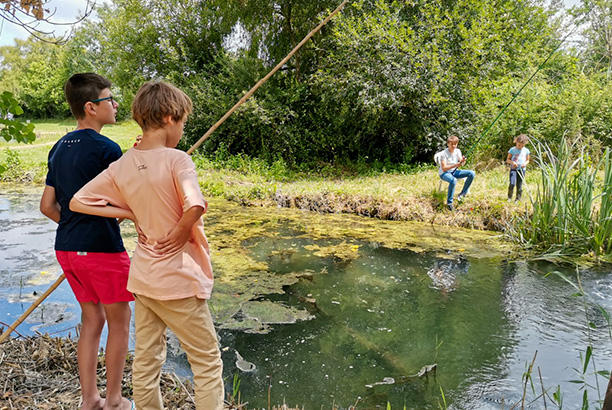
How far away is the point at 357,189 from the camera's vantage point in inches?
372

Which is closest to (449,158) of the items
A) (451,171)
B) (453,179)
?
(451,171)

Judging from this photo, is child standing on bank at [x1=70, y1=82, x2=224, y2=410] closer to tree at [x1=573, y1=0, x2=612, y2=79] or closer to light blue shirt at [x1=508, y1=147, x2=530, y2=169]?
tree at [x1=573, y1=0, x2=612, y2=79]

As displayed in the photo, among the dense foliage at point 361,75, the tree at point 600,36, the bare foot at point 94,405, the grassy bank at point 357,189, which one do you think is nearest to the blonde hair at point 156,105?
the bare foot at point 94,405

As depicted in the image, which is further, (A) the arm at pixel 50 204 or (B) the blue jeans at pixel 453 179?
(B) the blue jeans at pixel 453 179

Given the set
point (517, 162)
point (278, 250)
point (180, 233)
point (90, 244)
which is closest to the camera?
point (180, 233)

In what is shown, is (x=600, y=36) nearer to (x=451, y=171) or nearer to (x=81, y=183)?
(x=451, y=171)

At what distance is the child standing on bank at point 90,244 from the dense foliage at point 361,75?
9.62 metres

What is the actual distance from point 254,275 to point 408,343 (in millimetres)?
2060

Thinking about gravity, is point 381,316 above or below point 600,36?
below

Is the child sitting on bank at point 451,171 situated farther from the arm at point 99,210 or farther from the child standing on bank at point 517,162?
the arm at point 99,210

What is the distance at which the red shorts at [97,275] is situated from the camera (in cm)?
195

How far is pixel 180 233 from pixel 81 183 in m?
0.65

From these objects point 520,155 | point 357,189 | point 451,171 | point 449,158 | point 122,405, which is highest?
point 520,155

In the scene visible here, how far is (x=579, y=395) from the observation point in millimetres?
2975
